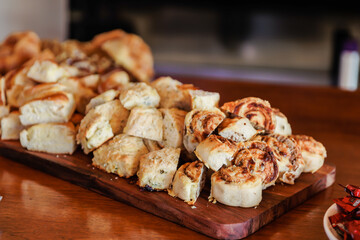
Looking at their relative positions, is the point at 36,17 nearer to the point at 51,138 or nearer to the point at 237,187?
the point at 51,138

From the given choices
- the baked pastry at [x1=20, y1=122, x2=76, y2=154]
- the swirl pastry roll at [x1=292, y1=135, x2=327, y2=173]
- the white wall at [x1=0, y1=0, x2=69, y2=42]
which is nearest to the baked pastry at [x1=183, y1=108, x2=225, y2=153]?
the swirl pastry roll at [x1=292, y1=135, x2=327, y2=173]

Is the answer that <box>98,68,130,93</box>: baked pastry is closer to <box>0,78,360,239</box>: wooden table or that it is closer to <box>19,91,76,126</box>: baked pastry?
<box>19,91,76,126</box>: baked pastry

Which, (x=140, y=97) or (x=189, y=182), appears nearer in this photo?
(x=189, y=182)

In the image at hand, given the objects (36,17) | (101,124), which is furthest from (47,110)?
(36,17)

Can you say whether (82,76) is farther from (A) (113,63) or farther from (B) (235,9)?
(B) (235,9)

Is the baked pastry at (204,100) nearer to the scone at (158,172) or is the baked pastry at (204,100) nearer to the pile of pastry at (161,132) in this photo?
the pile of pastry at (161,132)

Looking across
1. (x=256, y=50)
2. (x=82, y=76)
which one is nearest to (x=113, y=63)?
(x=82, y=76)
